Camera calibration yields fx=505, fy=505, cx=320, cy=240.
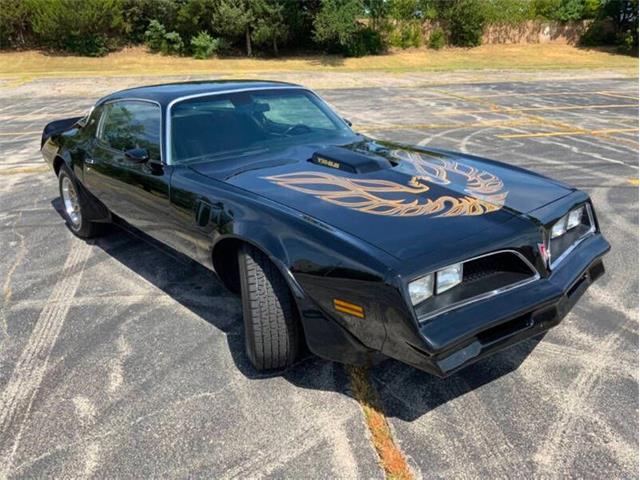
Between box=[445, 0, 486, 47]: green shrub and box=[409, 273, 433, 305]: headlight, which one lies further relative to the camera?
box=[445, 0, 486, 47]: green shrub

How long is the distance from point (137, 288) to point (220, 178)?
1.34 metres

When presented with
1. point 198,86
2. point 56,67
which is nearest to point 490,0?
point 56,67

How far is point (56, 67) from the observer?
28.2 m

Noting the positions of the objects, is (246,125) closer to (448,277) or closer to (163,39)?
(448,277)

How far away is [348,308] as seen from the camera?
2.15m

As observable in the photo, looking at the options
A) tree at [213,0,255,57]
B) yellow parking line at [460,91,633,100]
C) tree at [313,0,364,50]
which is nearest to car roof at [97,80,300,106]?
yellow parking line at [460,91,633,100]

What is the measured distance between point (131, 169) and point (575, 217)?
2.82m

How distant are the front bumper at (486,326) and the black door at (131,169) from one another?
1866 millimetres

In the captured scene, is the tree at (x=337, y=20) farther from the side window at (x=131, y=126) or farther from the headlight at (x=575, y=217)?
the headlight at (x=575, y=217)

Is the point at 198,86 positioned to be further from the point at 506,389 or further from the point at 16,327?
the point at 506,389

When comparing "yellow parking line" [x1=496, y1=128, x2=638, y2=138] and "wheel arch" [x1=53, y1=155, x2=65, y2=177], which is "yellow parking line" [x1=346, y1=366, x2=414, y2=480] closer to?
"wheel arch" [x1=53, y1=155, x2=65, y2=177]

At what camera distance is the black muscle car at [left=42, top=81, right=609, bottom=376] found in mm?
2086

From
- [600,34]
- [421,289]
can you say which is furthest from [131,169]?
[600,34]

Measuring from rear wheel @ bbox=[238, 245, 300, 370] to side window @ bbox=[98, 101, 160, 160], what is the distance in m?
1.21
